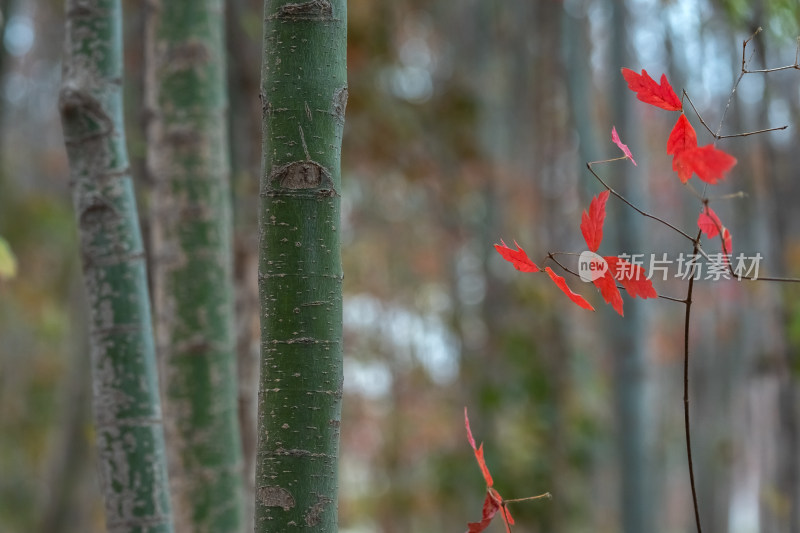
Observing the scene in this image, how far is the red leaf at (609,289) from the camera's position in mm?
1057

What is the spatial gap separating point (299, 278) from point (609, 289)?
1.43 feet

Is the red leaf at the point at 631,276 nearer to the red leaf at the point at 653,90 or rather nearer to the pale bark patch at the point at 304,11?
the red leaf at the point at 653,90

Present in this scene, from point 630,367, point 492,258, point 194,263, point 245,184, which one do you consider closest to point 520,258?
Result: point 194,263

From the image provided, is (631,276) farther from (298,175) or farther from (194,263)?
(194,263)

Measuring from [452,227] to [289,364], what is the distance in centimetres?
683

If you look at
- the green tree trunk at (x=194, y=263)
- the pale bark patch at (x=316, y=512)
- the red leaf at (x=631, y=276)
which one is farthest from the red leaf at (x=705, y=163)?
the green tree trunk at (x=194, y=263)

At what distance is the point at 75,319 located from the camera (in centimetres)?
509

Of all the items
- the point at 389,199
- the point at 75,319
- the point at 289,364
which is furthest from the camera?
the point at 389,199

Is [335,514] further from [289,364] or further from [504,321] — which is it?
[504,321]

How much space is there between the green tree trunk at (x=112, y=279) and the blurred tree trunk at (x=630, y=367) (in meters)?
2.45

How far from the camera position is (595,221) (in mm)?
1032

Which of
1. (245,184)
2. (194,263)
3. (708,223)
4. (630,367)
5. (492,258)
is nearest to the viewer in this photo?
(708,223)

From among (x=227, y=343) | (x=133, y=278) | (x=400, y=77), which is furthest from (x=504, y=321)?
(x=133, y=278)

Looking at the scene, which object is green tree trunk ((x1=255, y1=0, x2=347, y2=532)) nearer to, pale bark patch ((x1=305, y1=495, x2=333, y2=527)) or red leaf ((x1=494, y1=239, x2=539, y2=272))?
pale bark patch ((x1=305, y1=495, x2=333, y2=527))
